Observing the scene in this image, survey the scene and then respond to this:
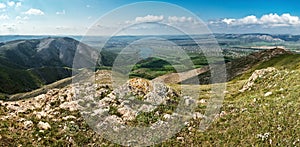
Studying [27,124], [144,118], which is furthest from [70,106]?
[144,118]

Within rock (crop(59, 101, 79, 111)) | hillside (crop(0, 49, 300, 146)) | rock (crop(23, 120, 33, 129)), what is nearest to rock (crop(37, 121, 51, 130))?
hillside (crop(0, 49, 300, 146))

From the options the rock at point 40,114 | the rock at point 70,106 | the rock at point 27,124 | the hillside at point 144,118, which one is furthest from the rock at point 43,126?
the rock at point 70,106

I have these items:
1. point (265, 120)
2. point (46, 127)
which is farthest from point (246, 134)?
point (46, 127)

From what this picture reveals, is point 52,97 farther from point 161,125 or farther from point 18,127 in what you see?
point 161,125

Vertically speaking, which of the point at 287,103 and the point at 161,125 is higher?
the point at 287,103

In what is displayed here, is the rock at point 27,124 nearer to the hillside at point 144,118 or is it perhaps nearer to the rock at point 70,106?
the hillside at point 144,118

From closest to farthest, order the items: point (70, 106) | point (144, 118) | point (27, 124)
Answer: point (27, 124), point (144, 118), point (70, 106)

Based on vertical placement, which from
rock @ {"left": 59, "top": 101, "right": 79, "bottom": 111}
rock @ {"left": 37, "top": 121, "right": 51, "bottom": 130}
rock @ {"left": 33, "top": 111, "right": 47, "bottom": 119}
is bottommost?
rock @ {"left": 37, "top": 121, "right": 51, "bottom": 130}

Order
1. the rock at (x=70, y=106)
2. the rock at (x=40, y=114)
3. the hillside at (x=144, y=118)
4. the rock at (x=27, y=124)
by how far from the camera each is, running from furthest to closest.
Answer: the rock at (x=70, y=106) → the rock at (x=40, y=114) → the rock at (x=27, y=124) → the hillside at (x=144, y=118)

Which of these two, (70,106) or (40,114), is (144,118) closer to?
(70,106)

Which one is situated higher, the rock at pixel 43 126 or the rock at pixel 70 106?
the rock at pixel 70 106

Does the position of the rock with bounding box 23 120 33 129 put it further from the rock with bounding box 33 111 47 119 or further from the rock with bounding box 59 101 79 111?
the rock with bounding box 59 101 79 111

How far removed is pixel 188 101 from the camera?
105 feet

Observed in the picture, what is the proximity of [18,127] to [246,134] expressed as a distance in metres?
20.7
